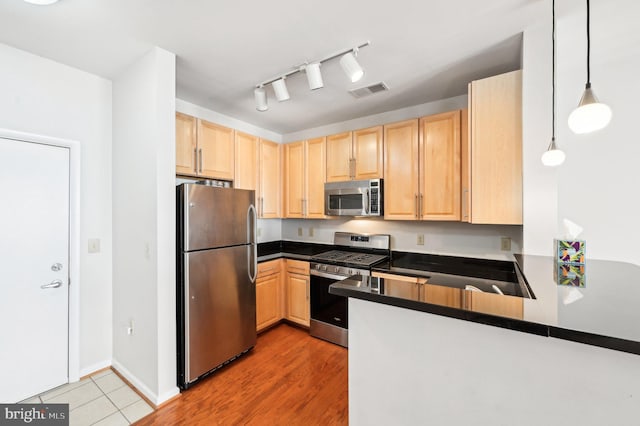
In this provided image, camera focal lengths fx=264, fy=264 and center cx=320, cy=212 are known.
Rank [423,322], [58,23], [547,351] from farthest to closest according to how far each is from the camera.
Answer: [58,23], [423,322], [547,351]

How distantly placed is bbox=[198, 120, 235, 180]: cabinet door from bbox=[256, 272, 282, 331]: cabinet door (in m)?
1.30

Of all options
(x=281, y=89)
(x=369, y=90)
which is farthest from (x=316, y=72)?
(x=369, y=90)

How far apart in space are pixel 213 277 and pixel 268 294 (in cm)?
103

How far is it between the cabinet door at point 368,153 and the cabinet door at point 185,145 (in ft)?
5.71

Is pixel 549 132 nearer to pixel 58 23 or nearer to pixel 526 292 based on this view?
pixel 526 292

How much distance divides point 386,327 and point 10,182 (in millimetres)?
2801

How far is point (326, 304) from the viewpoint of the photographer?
2945 mm

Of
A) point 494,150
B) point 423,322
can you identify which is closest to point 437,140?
point 494,150

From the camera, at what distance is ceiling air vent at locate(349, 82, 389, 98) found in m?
2.51

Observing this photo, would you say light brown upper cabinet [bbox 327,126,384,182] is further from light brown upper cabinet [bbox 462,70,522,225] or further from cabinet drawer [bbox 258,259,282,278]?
cabinet drawer [bbox 258,259,282,278]

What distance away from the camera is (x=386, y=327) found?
3.78 ft

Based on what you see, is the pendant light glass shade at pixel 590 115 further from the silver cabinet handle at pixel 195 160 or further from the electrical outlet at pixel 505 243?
the silver cabinet handle at pixel 195 160

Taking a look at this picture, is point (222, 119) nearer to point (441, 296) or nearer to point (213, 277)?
point (213, 277)

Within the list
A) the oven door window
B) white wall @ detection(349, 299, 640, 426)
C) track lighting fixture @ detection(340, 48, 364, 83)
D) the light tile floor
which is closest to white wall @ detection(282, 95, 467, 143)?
track lighting fixture @ detection(340, 48, 364, 83)
